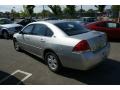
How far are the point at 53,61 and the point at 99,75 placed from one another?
1.39 metres

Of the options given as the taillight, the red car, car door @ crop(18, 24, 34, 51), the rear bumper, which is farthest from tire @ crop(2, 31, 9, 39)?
the taillight

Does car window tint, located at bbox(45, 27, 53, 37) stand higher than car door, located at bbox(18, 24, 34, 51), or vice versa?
car window tint, located at bbox(45, 27, 53, 37)

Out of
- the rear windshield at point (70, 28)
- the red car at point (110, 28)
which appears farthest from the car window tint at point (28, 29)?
the red car at point (110, 28)

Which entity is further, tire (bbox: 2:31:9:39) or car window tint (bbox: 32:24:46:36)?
tire (bbox: 2:31:9:39)

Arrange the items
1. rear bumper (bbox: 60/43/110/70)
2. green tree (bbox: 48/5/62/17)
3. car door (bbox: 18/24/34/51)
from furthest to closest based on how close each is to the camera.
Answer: green tree (bbox: 48/5/62/17), car door (bbox: 18/24/34/51), rear bumper (bbox: 60/43/110/70)

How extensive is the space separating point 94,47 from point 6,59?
3912mm

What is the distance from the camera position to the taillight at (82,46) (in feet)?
15.2

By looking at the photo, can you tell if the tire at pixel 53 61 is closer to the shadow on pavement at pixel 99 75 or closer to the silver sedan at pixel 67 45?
the silver sedan at pixel 67 45

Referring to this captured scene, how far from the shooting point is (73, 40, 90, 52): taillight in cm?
462

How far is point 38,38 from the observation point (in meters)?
6.04

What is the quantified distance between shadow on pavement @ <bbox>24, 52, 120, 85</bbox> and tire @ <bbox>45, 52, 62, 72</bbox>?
0.21 m

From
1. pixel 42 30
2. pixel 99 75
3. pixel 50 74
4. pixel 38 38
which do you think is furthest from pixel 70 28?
pixel 99 75

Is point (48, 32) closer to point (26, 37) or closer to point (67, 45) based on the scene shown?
point (67, 45)

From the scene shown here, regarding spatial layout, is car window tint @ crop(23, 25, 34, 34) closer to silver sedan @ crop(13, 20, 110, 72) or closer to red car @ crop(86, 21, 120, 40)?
silver sedan @ crop(13, 20, 110, 72)
